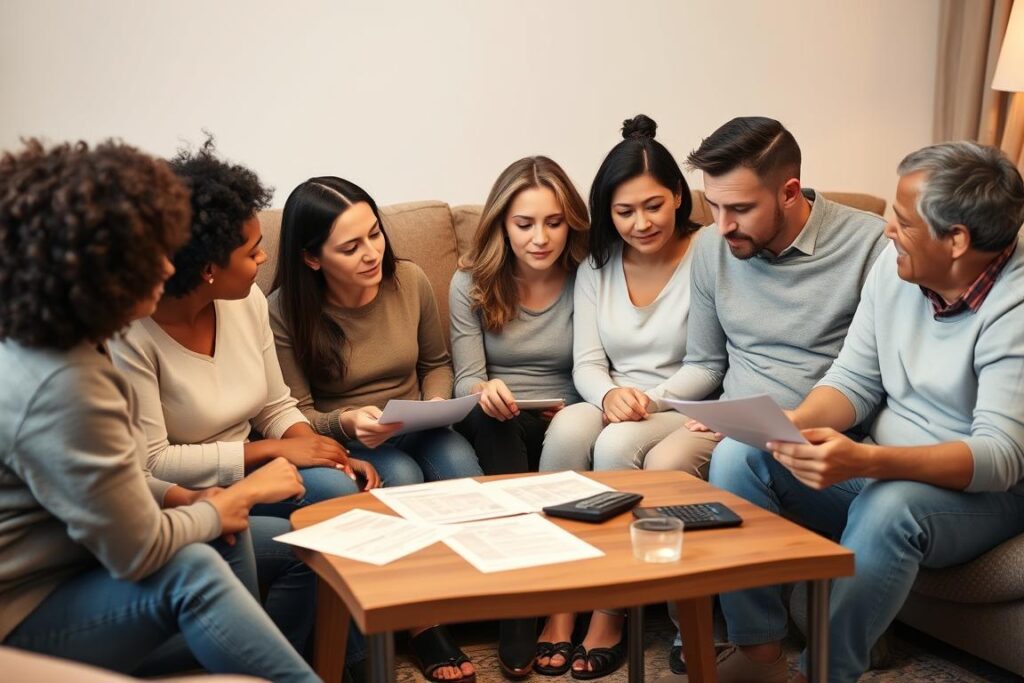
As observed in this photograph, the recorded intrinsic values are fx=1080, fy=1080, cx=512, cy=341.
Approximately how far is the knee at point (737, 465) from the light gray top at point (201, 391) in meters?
0.90

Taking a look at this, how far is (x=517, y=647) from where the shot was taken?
84.8 inches

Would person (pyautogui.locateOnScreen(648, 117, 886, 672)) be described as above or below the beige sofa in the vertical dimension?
above

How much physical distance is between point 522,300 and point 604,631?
850 mm

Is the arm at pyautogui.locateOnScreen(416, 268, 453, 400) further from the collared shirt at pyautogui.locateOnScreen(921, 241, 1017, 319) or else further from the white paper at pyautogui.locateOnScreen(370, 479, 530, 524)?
the collared shirt at pyautogui.locateOnScreen(921, 241, 1017, 319)

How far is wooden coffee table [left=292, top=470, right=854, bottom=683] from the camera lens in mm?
1328

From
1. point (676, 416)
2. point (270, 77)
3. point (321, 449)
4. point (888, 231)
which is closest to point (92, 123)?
point (270, 77)

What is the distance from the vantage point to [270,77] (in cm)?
298

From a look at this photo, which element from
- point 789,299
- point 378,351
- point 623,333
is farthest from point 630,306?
point 378,351

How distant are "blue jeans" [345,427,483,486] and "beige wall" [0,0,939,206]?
37.6 inches

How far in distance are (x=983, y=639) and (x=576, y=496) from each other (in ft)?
2.73

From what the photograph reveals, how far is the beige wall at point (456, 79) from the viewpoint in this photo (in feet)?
9.38

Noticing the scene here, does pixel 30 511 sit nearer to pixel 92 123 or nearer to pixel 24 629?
pixel 24 629

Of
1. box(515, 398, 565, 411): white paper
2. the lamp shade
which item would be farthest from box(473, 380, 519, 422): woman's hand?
the lamp shade

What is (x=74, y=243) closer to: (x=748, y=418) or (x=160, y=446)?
(x=160, y=446)
